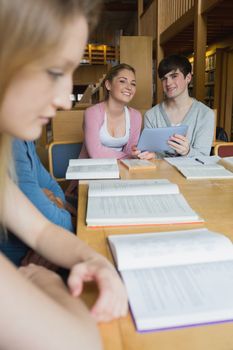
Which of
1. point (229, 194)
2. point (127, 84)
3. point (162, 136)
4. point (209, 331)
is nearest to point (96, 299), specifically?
point (209, 331)

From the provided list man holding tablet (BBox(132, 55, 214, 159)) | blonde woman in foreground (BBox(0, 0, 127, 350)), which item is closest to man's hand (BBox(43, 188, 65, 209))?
blonde woman in foreground (BBox(0, 0, 127, 350))

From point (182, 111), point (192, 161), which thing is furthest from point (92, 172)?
point (182, 111)

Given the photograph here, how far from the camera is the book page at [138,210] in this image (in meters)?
0.92

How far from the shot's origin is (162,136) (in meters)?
1.79

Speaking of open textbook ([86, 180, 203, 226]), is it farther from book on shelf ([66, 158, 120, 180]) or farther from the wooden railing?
the wooden railing

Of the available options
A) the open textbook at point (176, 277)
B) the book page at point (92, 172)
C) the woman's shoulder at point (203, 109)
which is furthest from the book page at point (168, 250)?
the woman's shoulder at point (203, 109)

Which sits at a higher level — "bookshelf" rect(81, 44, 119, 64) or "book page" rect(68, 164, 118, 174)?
"bookshelf" rect(81, 44, 119, 64)

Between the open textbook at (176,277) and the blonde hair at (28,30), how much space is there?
0.39 m

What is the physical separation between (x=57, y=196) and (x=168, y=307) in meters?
0.95

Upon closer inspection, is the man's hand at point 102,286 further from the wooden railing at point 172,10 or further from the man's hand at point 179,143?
the wooden railing at point 172,10

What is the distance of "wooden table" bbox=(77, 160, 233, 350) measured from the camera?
18.9 inches

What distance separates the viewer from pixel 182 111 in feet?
7.97

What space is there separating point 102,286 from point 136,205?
49cm

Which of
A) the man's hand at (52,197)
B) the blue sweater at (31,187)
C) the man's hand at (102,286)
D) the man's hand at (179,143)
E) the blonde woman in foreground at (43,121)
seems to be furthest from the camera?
the man's hand at (179,143)
